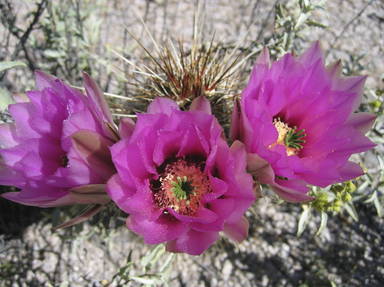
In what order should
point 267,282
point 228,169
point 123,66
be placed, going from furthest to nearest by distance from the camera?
point 123,66
point 267,282
point 228,169

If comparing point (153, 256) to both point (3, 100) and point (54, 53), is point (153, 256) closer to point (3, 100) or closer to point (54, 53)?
point (3, 100)

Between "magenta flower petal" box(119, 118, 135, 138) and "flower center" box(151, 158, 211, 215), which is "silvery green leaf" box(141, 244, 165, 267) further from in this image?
"magenta flower petal" box(119, 118, 135, 138)

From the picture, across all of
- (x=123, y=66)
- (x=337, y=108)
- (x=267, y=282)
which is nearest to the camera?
(x=337, y=108)

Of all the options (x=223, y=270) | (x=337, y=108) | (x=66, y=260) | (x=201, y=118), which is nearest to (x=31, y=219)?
(x=66, y=260)

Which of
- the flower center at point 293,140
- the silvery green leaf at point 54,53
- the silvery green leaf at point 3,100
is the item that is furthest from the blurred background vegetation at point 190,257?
the flower center at point 293,140

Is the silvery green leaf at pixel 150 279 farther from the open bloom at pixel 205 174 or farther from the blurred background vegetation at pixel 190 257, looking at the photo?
the open bloom at pixel 205 174

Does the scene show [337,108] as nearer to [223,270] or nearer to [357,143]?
[357,143]

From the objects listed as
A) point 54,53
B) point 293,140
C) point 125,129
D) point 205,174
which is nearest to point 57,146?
point 125,129
